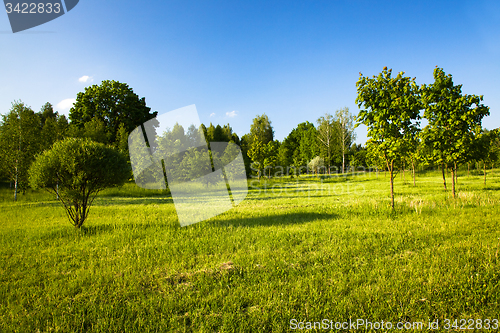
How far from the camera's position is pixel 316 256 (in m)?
5.37

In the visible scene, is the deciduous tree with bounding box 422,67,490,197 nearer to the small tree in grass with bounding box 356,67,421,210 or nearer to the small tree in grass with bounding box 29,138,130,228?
the small tree in grass with bounding box 356,67,421,210

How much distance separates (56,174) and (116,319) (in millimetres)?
7497

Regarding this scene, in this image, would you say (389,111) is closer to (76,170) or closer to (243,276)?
(243,276)

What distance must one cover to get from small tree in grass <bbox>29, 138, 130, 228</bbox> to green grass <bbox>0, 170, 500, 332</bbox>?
1.43m

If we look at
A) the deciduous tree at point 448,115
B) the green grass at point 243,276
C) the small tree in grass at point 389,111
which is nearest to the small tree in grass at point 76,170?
the green grass at point 243,276

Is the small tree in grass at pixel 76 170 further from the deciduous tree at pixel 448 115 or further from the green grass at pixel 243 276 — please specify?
the deciduous tree at pixel 448 115

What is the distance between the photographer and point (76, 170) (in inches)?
323

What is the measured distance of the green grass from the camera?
3246 mm

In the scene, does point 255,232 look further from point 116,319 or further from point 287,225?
point 116,319

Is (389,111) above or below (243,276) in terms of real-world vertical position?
above

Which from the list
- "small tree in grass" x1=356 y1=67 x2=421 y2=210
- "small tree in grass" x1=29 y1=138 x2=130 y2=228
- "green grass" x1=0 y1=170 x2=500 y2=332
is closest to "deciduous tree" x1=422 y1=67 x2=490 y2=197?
"small tree in grass" x1=356 y1=67 x2=421 y2=210

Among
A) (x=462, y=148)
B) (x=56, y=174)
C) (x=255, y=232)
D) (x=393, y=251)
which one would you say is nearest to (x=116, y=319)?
(x=255, y=232)

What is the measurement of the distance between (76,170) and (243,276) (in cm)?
761

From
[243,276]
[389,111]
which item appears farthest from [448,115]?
[243,276]
